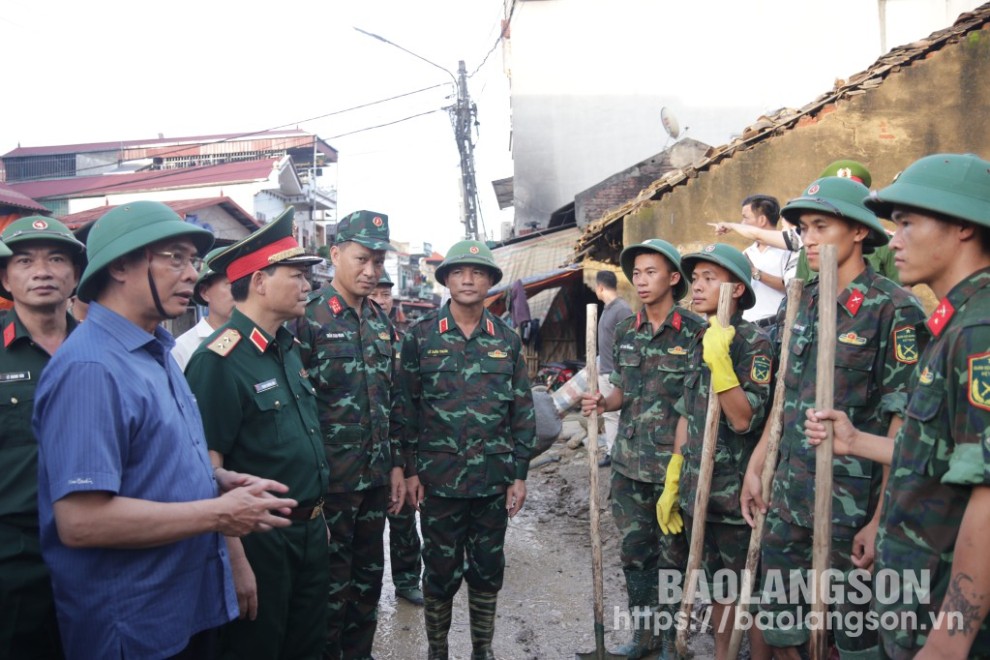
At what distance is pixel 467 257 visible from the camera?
419 cm

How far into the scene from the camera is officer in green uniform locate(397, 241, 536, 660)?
13.3 ft

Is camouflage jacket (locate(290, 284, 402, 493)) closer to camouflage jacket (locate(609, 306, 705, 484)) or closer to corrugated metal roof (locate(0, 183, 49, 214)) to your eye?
camouflage jacket (locate(609, 306, 705, 484))

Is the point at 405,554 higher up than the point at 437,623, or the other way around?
the point at 405,554

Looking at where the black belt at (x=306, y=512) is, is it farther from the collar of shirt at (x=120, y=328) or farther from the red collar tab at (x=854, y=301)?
the red collar tab at (x=854, y=301)

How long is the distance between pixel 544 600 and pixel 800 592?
2512 mm

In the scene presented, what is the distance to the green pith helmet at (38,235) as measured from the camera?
325 centimetres

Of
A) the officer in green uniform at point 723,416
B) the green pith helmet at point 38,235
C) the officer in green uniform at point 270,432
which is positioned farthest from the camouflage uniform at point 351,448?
the officer in green uniform at point 723,416

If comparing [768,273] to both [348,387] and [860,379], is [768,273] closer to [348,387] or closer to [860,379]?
[860,379]

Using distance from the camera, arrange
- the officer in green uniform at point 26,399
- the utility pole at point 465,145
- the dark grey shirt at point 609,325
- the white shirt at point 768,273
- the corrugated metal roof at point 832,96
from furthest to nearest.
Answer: the utility pole at point 465,145, the dark grey shirt at point 609,325, the corrugated metal roof at point 832,96, the white shirt at point 768,273, the officer in green uniform at point 26,399

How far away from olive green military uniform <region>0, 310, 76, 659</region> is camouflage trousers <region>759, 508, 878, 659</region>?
287cm

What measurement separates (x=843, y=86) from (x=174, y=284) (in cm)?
664

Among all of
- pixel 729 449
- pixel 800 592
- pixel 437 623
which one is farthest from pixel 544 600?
pixel 800 592

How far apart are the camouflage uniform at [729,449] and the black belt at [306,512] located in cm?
187

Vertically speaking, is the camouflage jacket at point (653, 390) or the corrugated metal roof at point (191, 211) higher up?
the corrugated metal roof at point (191, 211)
